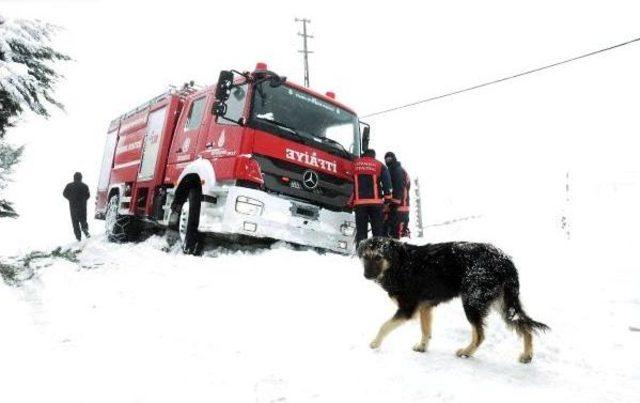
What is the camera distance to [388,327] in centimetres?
349

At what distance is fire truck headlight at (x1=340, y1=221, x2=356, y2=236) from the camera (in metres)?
7.43

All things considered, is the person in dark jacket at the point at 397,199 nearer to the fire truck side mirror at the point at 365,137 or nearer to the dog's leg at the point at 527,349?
the fire truck side mirror at the point at 365,137

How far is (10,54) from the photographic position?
4.66 m

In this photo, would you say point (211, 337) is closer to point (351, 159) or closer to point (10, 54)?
point (10, 54)

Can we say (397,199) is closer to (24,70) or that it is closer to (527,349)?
(527,349)

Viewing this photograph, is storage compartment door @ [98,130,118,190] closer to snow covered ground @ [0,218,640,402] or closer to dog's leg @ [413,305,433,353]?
snow covered ground @ [0,218,640,402]

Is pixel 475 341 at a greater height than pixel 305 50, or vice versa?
pixel 305 50

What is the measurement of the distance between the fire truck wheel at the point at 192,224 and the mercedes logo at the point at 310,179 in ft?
5.35

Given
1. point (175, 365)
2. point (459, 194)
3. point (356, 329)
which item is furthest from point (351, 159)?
point (459, 194)

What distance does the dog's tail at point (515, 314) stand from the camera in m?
3.22

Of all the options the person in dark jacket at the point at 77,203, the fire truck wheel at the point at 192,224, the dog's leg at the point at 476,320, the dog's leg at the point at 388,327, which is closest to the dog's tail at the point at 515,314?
the dog's leg at the point at 476,320

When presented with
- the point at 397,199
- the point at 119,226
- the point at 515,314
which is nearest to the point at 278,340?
the point at 515,314

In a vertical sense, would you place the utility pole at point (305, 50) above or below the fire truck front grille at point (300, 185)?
above

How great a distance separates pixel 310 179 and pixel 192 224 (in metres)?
1.92
